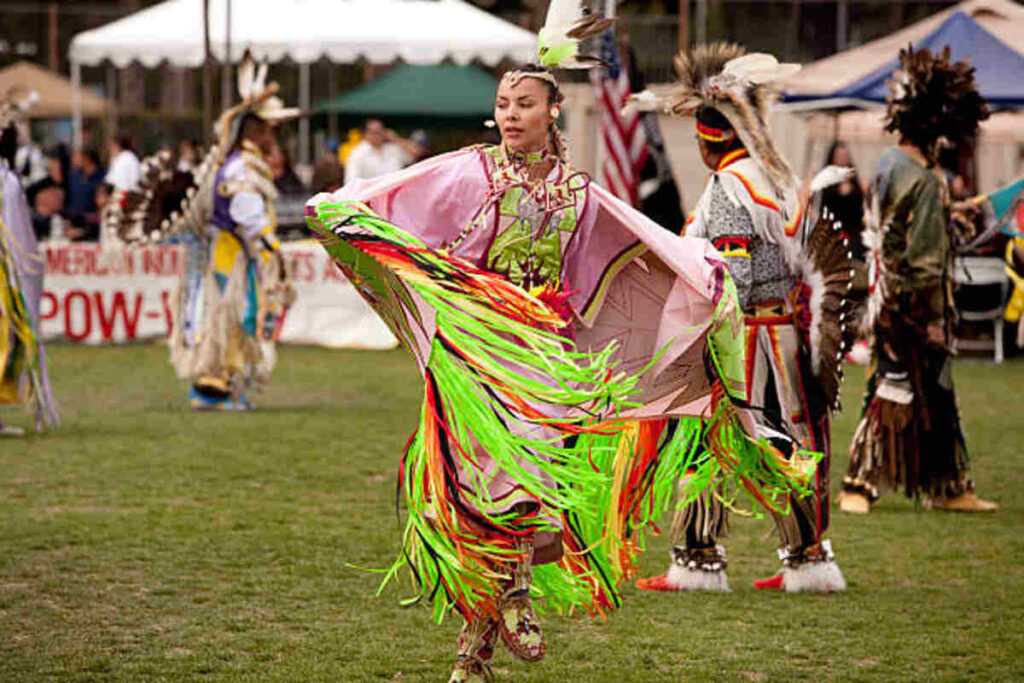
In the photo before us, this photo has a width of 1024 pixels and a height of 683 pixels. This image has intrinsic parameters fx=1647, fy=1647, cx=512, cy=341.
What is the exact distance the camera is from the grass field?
4887mm

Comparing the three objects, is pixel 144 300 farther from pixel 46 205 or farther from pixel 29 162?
pixel 29 162

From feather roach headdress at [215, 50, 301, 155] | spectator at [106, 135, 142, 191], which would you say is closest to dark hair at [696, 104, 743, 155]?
feather roach headdress at [215, 50, 301, 155]

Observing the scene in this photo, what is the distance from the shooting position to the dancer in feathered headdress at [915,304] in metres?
7.34

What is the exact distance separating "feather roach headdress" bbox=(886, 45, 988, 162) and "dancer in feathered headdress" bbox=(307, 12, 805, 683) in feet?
9.29

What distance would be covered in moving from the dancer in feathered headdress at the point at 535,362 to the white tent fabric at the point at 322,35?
13005mm

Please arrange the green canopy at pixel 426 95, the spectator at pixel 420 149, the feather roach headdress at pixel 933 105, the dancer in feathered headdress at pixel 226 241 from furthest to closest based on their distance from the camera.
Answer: the green canopy at pixel 426 95 < the spectator at pixel 420 149 < the dancer in feathered headdress at pixel 226 241 < the feather roach headdress at pixel 933 105

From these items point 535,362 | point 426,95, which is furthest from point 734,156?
point 426,95

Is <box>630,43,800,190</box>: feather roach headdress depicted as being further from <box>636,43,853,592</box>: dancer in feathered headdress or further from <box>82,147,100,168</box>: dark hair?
<box>82,147,100,168</box>: dark hair

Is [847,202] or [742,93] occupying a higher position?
[742,93]

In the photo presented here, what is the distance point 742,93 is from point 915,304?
201 centimetres

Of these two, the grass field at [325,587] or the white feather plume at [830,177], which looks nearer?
the grass field at [325,587]

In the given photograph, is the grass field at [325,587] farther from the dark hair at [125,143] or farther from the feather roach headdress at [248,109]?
the dark hair at [125,143]

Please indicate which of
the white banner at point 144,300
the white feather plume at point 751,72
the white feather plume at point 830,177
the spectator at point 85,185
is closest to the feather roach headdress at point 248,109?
the white banner at point 144,300

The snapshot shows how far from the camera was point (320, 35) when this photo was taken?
17578 mm
